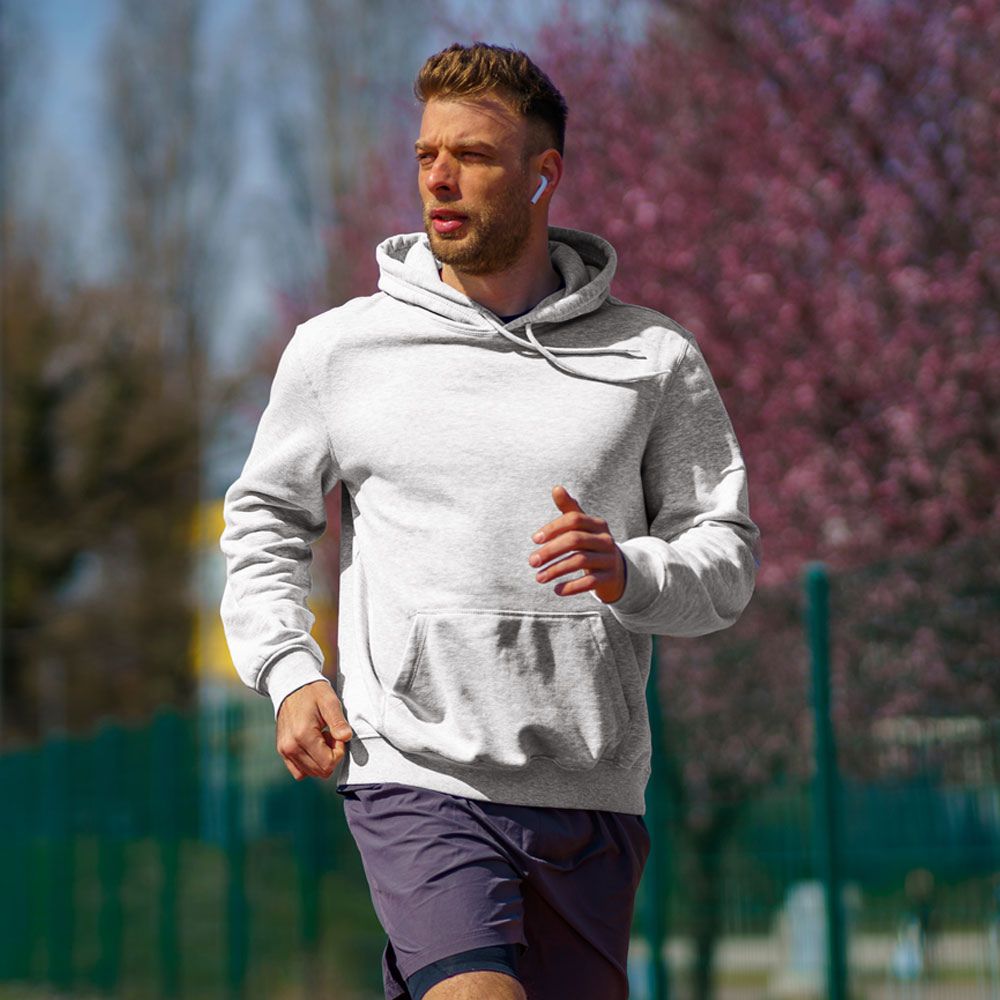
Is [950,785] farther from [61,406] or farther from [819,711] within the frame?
[61,406]

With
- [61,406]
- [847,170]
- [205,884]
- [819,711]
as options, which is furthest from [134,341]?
[819,711]

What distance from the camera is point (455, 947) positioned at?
323 centimetres

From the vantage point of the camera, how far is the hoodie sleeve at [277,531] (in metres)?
3.50

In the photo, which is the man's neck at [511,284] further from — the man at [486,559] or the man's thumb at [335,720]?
the man's thumb at [335,720]

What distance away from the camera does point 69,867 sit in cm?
1595

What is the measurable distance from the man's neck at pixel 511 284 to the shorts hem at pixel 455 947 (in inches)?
40.0

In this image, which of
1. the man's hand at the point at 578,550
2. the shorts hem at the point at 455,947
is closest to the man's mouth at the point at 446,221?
the man's hand at the point at 578,550

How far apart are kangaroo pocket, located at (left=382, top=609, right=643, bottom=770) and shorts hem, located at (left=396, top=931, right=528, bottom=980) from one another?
0.85 ft

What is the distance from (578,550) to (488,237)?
2.29 feet

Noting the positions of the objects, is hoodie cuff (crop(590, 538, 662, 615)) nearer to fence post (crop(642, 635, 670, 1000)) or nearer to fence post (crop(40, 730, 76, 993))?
fence post (crop(642, 635, 670, 1000))

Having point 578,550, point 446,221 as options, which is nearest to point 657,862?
point 446,221

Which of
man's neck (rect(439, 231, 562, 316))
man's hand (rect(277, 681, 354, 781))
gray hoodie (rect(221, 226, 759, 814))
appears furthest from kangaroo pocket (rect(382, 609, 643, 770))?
man's neck (rect(439, 231, 562, 316))

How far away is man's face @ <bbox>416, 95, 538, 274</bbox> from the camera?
3471mm

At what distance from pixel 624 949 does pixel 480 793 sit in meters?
0.38
